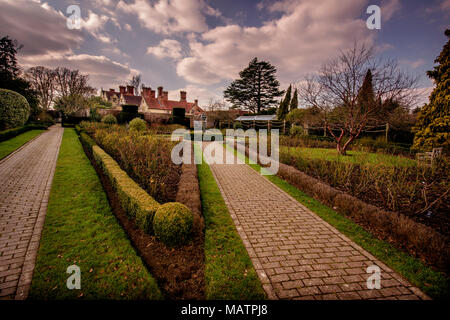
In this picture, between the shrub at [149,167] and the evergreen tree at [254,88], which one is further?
the evergreen tree at [254,88]

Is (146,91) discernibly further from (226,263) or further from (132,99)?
(226,263)

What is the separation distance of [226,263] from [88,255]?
2.18 m

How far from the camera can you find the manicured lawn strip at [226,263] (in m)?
2.42

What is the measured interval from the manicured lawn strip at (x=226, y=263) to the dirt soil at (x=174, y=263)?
13cm

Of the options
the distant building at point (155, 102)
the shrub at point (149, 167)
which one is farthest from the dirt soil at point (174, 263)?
the distant building at point (155, 102)

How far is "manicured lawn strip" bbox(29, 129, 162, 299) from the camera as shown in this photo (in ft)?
7.71

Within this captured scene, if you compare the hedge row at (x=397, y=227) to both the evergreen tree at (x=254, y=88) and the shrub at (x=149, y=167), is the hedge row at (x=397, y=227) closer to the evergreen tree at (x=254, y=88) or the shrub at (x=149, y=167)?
the shrub at (x=149, y=167)

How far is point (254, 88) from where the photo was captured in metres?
33.9

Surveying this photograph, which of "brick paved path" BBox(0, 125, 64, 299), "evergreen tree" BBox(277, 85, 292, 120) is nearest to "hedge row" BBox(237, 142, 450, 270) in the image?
"brick paved path" BBox(0, 125, 64, 299)

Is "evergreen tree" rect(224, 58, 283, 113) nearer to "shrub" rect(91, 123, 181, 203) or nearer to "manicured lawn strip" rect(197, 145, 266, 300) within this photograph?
"shrub" rect(91, 123, 181, 203)

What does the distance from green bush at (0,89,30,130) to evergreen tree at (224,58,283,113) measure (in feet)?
89.6

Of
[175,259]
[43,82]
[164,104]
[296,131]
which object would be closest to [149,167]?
[175,259]

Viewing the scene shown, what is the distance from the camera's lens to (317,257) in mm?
3148

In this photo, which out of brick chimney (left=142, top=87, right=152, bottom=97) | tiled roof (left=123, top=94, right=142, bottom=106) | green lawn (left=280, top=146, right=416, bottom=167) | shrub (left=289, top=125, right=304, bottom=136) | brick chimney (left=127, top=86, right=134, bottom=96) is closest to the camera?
green lawn (left=280, top=146, right=416, bottom=167)
